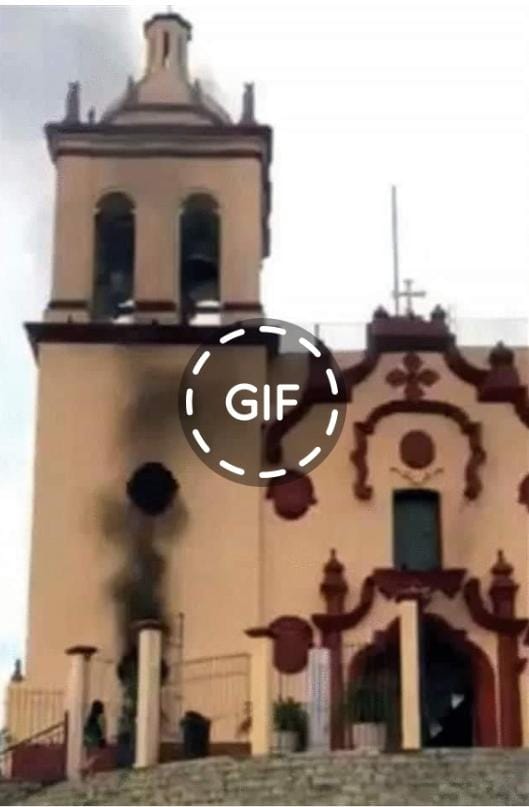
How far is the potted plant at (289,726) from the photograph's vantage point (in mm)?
17688

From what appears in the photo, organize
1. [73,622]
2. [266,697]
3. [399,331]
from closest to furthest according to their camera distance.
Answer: [266,697], [73,622], [399,331]

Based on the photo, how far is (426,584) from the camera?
1983 cm

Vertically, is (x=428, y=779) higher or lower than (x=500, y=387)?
lower

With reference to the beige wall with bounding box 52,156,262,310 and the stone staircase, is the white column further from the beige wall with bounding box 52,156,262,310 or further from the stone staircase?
the beige wall with bounding box 52,156,262,310

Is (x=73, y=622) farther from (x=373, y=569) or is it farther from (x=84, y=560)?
(x=373, y=569)

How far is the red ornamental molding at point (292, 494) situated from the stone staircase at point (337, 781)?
→ 15.8 feet

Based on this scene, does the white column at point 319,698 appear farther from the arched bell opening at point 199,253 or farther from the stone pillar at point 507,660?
the arched bell opening at point 199,253

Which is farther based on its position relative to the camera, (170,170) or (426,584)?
(170,170)

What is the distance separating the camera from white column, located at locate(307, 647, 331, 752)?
18.4 meters

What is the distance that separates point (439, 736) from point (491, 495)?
2.72 meters

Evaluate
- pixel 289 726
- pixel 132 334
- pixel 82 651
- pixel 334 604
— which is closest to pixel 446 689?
pixel 334 604

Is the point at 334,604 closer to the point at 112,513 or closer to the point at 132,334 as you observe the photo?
the point at 112,513

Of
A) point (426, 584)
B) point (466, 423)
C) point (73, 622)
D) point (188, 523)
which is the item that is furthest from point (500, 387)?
point (73, 622)

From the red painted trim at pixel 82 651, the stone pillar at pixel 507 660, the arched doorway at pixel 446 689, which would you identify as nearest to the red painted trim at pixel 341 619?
the arched doorway at pixel 446 689
